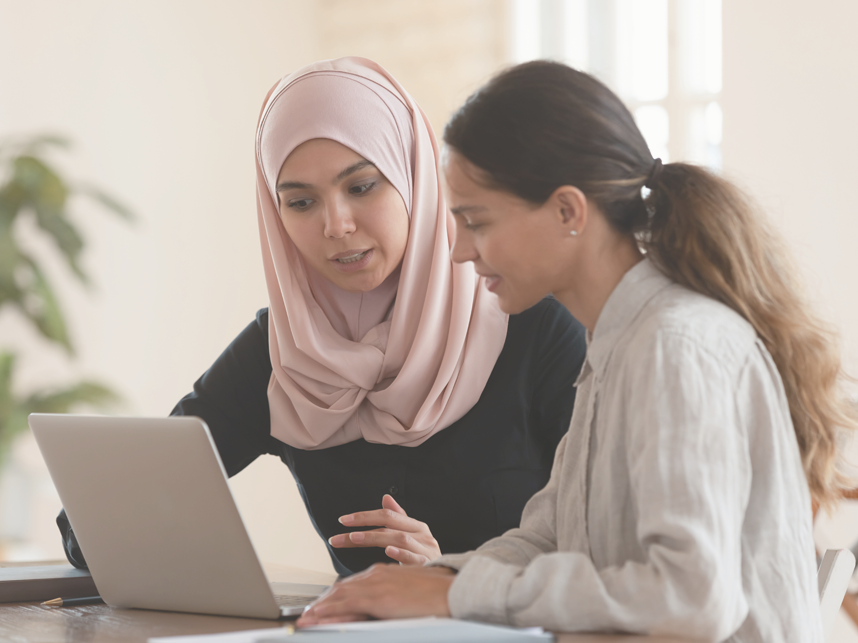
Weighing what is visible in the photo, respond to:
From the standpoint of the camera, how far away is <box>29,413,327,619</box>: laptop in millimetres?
917

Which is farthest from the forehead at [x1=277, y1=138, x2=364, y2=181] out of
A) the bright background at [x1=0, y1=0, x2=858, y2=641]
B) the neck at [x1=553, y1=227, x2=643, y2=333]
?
the bright background at [x1=0, y1=0, x2=858, y2=641]

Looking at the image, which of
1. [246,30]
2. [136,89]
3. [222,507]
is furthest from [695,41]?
[222,507]

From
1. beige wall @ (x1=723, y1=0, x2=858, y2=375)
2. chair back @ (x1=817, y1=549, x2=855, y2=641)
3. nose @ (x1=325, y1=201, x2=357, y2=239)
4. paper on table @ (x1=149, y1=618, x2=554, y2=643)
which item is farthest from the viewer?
beige wall @ (x1=723, y1=0, x2=858, y2=375)

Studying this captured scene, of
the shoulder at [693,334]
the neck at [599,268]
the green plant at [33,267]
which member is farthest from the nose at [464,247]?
the green plant at [33,267]

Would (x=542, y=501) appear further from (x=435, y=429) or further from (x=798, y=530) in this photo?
(x=435, y=429)

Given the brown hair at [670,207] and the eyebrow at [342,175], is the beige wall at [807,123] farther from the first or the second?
the brown hair at [670,207]

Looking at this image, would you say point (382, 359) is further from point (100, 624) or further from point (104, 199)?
point (104, 199)

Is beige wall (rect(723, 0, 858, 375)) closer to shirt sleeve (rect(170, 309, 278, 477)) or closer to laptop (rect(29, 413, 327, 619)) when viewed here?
shirt sleeve (rect(170, 309, 278, 477))

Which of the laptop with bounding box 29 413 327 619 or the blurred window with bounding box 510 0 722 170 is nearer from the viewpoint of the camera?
the laptop with bounding box 29 413 327 619

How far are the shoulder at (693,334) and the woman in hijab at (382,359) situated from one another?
1.87 ft

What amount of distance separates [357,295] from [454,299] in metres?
0.18

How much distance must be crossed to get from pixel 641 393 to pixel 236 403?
3.00 feet

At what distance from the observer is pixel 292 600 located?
106 cm

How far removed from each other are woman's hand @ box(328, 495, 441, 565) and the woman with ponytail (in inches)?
7.1
